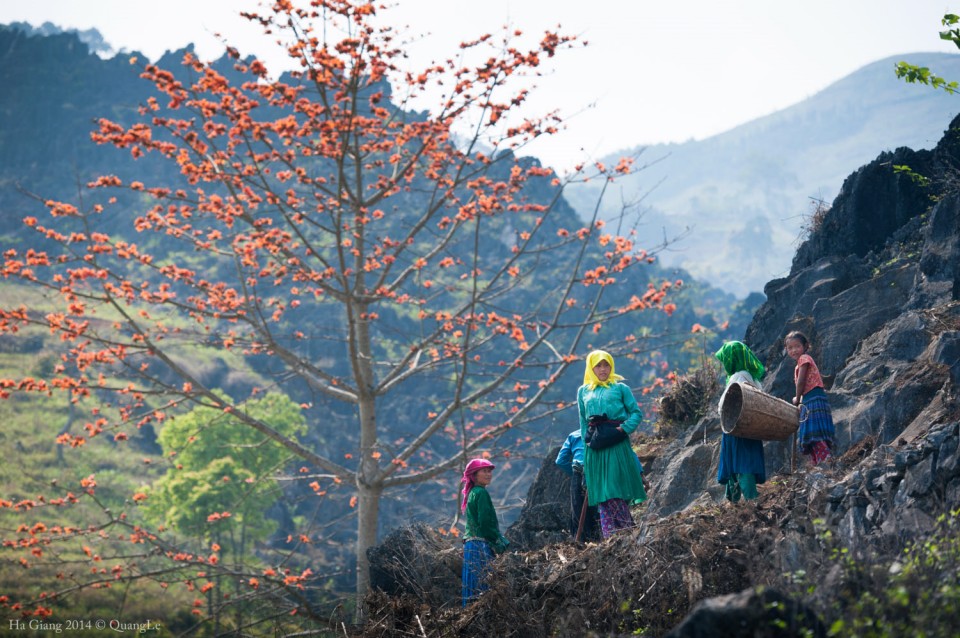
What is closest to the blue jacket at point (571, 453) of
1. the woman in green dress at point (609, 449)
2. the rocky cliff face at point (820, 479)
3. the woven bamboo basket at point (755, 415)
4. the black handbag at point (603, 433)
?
the woman in green dress at point (609, 449)

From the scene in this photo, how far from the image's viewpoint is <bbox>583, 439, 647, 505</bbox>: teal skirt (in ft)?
25.5

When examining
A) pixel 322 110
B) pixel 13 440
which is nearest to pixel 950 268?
pixel 322 110

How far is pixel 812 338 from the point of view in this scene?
995cm

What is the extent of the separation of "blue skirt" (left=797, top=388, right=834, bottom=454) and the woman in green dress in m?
1.47

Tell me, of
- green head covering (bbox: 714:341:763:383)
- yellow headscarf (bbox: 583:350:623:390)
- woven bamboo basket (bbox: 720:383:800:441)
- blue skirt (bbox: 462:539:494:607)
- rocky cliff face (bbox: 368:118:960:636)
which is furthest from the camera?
yellow headscarf (bbox: 583:350:623:390)

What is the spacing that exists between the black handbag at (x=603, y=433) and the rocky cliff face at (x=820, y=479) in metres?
0.93

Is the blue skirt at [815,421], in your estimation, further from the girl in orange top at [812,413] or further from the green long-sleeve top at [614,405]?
the green long-sleeve top at [614,405]

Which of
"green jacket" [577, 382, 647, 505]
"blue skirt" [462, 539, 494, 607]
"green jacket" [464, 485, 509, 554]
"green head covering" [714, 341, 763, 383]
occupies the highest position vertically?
"green head covering" [714, 341, 763, 383]

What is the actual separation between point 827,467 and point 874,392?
5.22 feet

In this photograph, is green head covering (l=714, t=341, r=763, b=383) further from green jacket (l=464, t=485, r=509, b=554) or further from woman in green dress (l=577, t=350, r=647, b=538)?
green jacket (l=464, t=485, r=509, b=554)

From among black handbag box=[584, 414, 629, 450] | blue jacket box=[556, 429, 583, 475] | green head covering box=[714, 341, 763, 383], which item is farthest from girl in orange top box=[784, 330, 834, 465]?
blue jacket box=[556, 429, 583, 475]

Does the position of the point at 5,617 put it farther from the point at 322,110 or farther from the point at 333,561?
the point at 333,561

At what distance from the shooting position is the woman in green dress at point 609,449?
25.5 feet

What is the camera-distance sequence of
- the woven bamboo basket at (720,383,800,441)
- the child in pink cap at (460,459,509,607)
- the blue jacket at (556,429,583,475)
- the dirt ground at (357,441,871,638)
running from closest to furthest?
1. the dirt ground at (357,441,871,638)
2. the woven bamboo basket at (720,383,800,441)
3. the child in pink cap at (460,459,509,607)
4. the blue jacket at (556,429,583,475)
